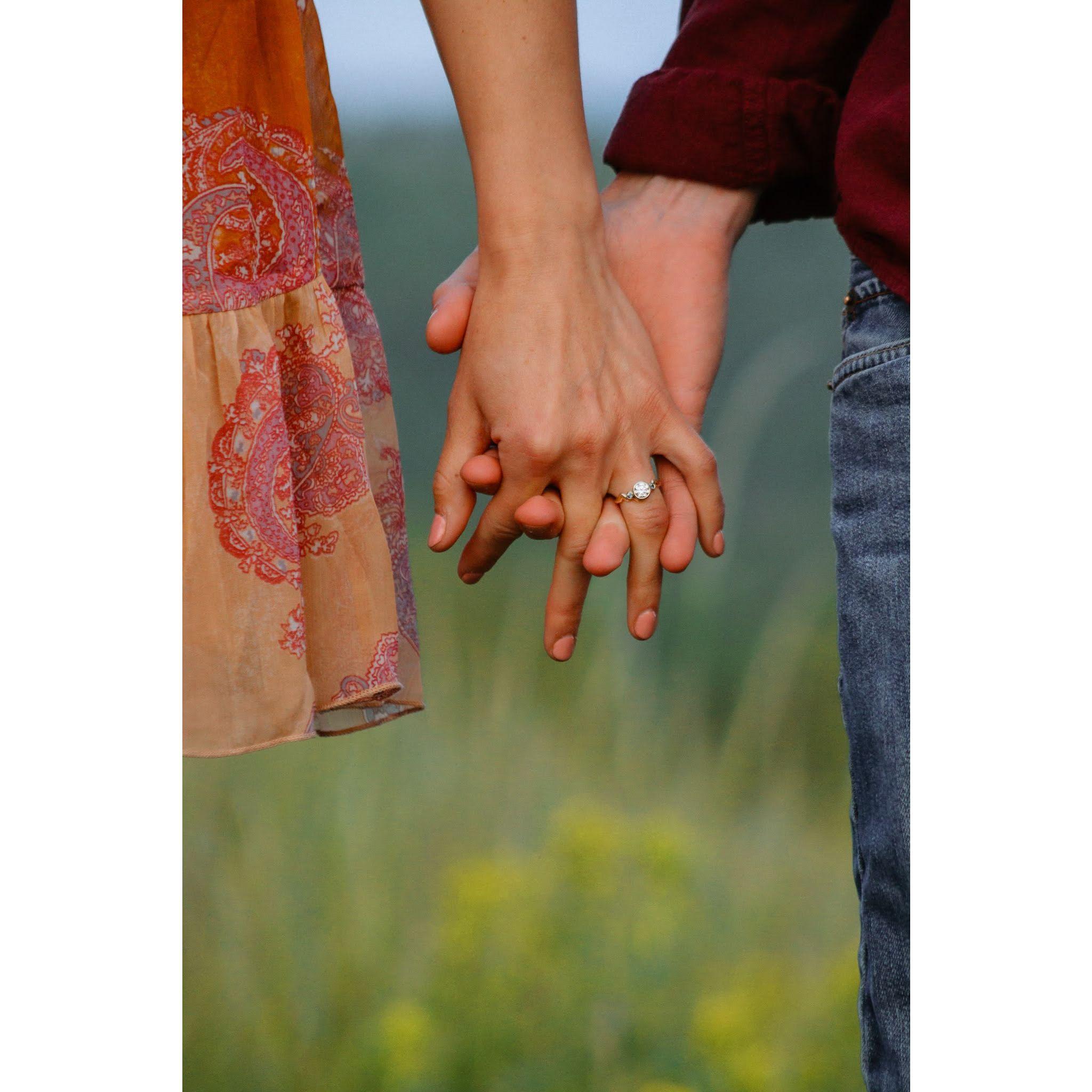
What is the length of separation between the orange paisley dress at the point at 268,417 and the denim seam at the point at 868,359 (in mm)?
305

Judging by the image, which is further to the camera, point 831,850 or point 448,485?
point 831,850

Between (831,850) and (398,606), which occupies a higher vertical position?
(398,606)

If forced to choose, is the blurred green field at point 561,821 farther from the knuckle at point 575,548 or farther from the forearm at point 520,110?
the forearm at point 520,110

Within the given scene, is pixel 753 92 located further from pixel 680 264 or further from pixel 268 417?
pixel 268 417

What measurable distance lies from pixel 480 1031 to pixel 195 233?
145cm

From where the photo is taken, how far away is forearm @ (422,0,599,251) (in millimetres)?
644

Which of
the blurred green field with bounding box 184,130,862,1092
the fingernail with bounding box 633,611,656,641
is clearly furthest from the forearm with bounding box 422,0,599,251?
the blurred green field with bounding box 184,130,862,1092

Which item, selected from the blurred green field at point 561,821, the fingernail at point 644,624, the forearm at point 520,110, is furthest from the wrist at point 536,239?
the blurred green field at point 561,821

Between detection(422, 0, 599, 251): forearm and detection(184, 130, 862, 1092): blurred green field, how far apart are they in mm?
1127

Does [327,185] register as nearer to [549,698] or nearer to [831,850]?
[549,698]

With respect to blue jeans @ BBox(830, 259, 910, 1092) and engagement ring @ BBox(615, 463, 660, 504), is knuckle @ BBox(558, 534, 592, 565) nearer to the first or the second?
engagement ring @ BBox(615, 463, 660, 504)

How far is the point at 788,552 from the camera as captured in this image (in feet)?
6.11

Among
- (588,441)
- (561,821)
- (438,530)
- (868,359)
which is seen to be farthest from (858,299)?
(561,821)

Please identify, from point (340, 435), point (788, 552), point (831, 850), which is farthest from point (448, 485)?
point (831, 850)
